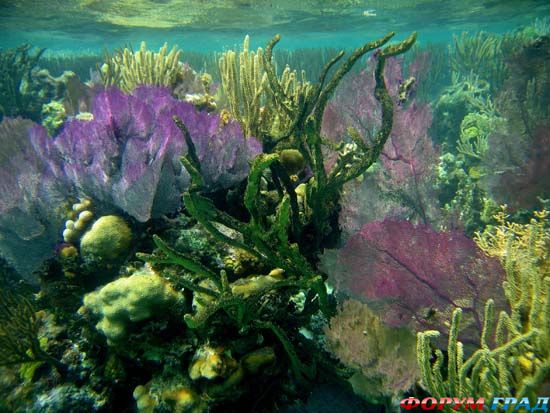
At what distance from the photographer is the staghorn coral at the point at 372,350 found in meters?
2.55

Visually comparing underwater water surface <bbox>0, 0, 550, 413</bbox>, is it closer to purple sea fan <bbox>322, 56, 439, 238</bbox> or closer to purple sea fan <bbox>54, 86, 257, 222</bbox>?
purple sea fan <bbox>54, 86, 257, 222</bbox>

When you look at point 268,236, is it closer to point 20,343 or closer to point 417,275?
point 417,275

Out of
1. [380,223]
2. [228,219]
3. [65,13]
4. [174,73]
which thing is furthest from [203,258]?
[65,13]

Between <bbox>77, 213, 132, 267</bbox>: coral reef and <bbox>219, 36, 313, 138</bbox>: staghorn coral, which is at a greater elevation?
<bbox>219, 36, 313, 138</bbox>: staghorn coral

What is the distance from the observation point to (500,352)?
1736 millimetres

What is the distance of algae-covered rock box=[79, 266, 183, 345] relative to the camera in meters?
2.32

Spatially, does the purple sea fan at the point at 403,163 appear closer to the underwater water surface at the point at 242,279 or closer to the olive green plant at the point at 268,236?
the underwater water surface at the point at 242,279

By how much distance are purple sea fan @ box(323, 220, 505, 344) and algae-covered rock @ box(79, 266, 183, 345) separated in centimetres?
154

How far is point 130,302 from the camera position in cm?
231

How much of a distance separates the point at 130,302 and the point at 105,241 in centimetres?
66

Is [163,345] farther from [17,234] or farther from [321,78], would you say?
[321,78]

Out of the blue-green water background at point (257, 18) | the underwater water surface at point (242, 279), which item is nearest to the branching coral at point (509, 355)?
the underwater water surface at point (242, 279)

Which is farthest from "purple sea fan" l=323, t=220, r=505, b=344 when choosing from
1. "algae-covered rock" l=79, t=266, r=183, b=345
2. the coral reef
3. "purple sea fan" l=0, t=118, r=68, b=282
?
"purple sea fan" l=0, t=118, r=68, b=282

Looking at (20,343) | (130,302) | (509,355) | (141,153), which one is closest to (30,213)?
(20,343)
